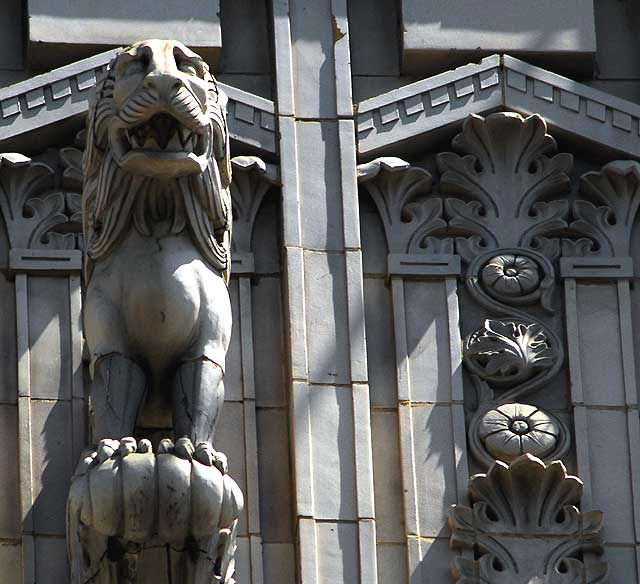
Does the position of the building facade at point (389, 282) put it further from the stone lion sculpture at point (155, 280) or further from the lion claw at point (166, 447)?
the lion claw at point (166, 447)

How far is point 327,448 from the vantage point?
1664 centimetres

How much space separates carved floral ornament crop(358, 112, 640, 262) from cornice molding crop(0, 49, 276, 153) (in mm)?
558

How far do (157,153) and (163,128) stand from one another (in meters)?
0.13

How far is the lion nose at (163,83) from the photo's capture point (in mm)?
15438

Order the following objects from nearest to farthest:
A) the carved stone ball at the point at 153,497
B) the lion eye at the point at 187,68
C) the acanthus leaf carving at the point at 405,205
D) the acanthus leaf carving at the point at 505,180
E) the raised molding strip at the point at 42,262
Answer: the carved stone ball at the point at 153,497
the lion eye at the point at 187,68
the raised molding strip at the point at 42,262
the acanthus leaf carving at the point at 405,205
the acanthus leaf carving at the point at 505,180

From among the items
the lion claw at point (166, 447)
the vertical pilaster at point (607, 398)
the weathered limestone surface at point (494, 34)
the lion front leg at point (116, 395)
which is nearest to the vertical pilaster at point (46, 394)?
the lion front leg at point (116, 395)

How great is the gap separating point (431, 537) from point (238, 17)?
121 inches

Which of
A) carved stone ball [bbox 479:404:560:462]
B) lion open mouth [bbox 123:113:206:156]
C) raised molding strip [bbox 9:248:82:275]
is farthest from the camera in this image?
raised molding strip [bbox 9:248:82:275]

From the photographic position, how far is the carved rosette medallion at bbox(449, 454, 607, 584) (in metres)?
16.5

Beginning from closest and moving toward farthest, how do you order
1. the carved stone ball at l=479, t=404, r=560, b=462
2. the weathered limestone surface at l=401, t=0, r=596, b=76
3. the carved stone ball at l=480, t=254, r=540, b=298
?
the carved stone ball at l=479, t=404, r=560, b=462 → the carved stone ball at l=480, t=254, r=540, b=298 → the weathered limestone surface at l=401, t=0, r=596, b=76

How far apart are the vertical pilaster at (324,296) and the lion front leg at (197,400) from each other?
3.46 ft

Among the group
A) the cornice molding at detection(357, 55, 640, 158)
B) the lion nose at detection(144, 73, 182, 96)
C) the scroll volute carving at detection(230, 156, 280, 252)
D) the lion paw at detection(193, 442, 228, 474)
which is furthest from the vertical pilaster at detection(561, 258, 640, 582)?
the lion nose at detection(144, 73, 182, 96)

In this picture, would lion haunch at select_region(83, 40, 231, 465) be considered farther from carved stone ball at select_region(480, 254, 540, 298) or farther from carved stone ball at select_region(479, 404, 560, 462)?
carved stone ball at select_region(480, 254, 540, 298)

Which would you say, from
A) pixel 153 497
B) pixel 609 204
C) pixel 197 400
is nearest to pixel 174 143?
pixel 197 400
